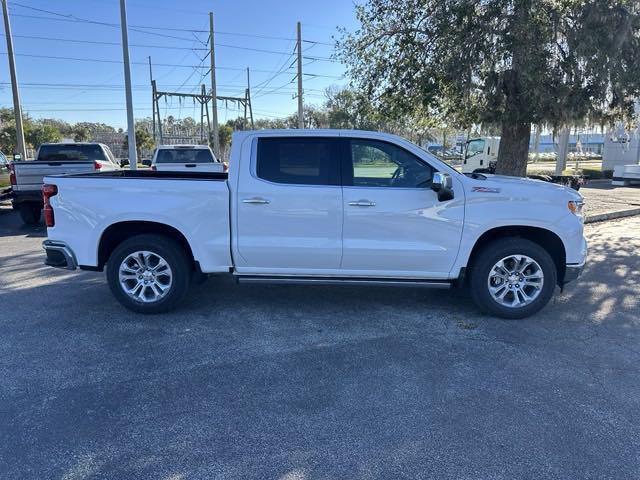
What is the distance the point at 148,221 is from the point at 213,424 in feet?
8.37

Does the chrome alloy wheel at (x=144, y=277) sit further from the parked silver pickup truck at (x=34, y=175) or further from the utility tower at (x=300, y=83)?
the utility tower at (x=300, y=83)

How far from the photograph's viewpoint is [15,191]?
419 inches

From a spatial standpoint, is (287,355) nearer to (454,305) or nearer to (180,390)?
(180,390)

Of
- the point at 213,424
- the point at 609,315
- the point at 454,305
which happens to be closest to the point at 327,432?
the point at 213,424

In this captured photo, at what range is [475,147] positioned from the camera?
85.9 ft

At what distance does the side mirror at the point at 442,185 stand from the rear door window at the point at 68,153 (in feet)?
35.2

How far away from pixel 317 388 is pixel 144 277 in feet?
8.13

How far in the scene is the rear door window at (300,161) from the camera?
5.05 meters

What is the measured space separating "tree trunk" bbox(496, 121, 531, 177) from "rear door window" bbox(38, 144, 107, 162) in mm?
10138

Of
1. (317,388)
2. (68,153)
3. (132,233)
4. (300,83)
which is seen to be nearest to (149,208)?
(132,233)

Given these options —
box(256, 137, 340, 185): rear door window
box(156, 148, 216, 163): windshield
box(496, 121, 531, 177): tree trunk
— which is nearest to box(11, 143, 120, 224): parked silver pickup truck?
box(156, 148, 216, 163): windshield

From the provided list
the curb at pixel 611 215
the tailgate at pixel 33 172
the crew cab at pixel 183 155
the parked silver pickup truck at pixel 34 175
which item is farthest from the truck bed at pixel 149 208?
the curb at pixel 611 215

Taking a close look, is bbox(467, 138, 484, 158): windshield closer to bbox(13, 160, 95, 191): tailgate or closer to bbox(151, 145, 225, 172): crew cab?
bbox(151, 145, 225, 172): crew cab

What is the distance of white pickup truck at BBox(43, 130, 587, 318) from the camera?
496 cm
